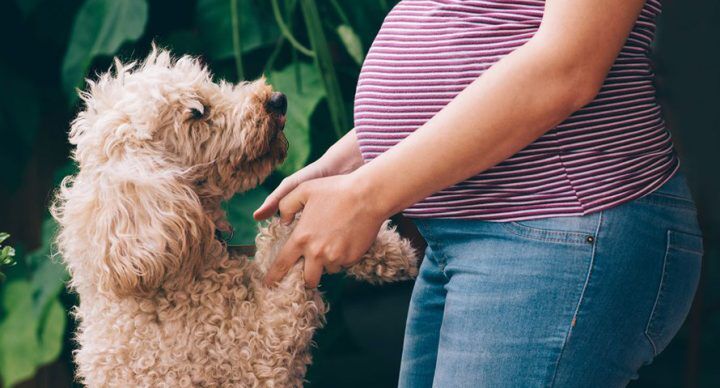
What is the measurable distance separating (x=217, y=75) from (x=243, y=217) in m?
0.52

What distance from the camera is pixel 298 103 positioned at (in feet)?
6.35

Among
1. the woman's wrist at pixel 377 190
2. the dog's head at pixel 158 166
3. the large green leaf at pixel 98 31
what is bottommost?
the woman's wrist at pixel 377 190

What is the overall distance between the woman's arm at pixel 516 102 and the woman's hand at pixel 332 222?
0.10ft

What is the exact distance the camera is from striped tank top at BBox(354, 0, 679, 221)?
34.4 inches

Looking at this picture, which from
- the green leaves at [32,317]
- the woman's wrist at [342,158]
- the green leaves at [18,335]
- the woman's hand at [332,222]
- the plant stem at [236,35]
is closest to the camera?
the woman's hand at [332,222]

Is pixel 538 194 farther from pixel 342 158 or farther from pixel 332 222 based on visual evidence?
pixel 342 158

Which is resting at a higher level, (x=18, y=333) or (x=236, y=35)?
(x=236, y=35)

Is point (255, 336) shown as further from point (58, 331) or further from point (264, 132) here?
point (58, 331)

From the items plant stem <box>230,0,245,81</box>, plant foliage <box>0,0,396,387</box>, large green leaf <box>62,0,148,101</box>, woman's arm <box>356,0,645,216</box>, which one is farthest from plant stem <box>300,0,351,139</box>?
woman's arm <box>356,0,645,216</box>

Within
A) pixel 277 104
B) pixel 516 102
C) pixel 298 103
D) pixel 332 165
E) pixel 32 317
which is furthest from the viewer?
pixel 32 317

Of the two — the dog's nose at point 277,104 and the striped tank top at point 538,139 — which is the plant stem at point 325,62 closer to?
the dog's nose at point 277,104

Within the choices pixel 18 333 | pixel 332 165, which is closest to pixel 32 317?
pixel 18 333

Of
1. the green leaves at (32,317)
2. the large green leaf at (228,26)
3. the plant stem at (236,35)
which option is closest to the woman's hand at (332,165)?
the plant stem at (236,35)

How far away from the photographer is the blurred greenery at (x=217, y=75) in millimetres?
1981
